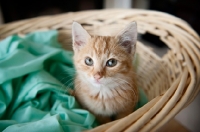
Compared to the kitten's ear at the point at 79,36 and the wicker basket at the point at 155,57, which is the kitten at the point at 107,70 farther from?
the wicker basket at the point at 155,57

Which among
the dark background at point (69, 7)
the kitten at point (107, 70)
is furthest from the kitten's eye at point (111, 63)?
the dark background at point (69, 7)

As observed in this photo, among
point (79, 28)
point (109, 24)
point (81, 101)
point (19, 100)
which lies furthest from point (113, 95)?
point (109, 24)

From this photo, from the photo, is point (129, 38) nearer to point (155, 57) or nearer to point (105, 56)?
point (105, 56)

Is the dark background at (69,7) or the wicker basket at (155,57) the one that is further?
the dark background at (69,7)

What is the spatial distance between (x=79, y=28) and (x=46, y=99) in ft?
1.16

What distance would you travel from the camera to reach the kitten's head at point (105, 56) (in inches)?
31.0

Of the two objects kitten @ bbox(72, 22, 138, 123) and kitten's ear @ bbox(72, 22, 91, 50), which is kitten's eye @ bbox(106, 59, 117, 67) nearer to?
kitten @ bbox(72, 22, 138, 123)

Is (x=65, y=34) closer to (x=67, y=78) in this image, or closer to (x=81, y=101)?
(x=67, y=78)

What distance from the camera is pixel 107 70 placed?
2.60ft

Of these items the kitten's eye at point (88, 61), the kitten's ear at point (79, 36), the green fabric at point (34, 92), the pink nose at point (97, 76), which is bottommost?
the green fabric at point (34, 92)

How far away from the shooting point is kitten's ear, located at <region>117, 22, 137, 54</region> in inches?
31.8

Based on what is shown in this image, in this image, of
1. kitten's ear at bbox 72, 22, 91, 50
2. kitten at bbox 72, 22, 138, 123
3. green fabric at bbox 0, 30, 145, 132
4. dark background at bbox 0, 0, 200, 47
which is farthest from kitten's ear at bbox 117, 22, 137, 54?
dark background at bbox 0, 0, 200, 47

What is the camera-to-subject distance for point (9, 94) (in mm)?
913

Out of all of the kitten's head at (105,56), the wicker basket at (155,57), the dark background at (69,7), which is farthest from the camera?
the dark background at (69,7)
